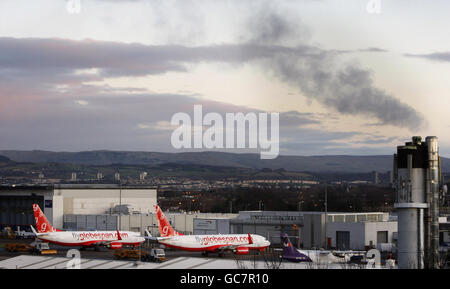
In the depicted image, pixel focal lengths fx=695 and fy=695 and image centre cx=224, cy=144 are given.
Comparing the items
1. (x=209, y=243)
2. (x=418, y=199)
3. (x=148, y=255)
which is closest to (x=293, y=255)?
(x=209, y=243)

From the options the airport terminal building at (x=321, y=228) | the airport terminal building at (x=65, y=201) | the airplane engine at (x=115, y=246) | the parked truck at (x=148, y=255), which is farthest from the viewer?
the airport terminal building at (x=65, y=201)

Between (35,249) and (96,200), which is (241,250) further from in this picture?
(96,200)

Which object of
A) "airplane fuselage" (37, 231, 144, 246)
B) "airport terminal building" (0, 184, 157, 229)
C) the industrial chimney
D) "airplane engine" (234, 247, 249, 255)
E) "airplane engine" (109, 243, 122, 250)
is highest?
the industrial chimney

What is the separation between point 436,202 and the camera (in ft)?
202

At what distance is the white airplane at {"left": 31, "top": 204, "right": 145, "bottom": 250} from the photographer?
113 meters

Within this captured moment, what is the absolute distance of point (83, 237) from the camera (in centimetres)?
11525

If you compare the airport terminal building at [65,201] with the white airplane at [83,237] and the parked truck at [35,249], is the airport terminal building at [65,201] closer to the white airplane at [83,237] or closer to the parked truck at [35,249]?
the white airplane at [83,237]

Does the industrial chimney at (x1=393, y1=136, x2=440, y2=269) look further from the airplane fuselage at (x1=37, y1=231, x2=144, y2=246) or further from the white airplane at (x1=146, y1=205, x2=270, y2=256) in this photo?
the airplane fuselage at (x1=37, y1=231, x2=144, y2=246)

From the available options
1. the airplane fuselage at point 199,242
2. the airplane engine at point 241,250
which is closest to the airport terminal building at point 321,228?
the airplane engine at point 241,250

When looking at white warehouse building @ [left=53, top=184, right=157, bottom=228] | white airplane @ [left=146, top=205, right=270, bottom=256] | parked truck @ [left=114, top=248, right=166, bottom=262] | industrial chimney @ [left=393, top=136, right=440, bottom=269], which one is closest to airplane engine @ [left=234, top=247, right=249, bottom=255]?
white airplane @ [left=146, top=205, right=270, bottom=256]

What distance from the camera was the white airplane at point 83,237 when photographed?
113m
